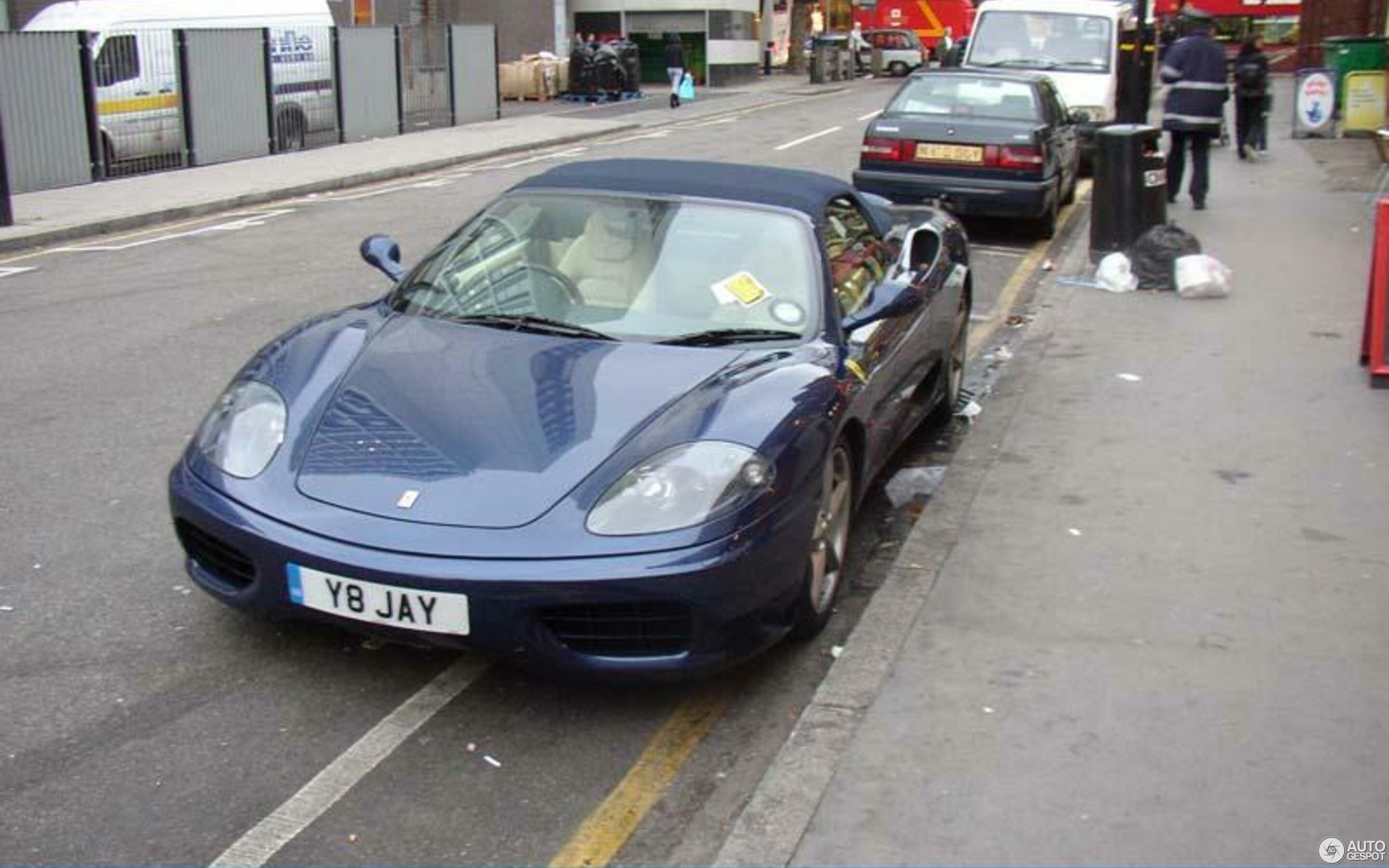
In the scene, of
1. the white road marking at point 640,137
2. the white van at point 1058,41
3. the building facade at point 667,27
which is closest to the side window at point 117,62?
the white road marking at point 640,137

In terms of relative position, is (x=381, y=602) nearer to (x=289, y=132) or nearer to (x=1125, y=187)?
(x=1125, y=187)

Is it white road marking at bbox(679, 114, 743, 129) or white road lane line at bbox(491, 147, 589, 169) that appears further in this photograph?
white road marking at bbox(679, 114, 743, 129)

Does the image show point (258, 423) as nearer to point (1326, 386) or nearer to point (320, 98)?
point (1326, 386)

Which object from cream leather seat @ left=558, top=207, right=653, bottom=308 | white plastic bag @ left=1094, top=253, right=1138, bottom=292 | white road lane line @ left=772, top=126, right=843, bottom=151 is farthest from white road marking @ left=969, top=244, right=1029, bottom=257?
white road lane line @ left=772, top=126, right=843, bottom=151

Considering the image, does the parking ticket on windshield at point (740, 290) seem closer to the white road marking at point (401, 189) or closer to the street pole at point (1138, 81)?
the white road marking at point (401, 189)

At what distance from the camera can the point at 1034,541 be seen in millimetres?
5391

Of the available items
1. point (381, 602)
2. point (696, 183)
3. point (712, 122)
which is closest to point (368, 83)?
point (712, 122)

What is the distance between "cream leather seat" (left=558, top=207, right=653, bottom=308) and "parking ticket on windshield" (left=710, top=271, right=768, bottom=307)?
28 cm

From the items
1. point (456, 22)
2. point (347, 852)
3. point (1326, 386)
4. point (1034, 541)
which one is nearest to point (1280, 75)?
point (456, 22)

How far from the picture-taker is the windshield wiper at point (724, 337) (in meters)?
4.76

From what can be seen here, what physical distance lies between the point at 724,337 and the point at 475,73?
2326 centimetres

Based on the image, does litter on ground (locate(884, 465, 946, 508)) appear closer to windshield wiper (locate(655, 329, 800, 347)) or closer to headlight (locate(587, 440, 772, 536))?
windshield wiper (locate(655, 329, 800, 347))

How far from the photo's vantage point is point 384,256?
5.87 meters

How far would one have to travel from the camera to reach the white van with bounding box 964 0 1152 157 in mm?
17484
